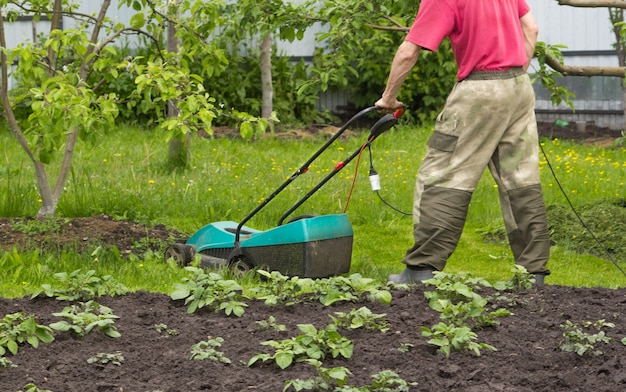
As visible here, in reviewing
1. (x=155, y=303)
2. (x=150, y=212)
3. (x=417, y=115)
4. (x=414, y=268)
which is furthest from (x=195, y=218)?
(x=417, y=115)

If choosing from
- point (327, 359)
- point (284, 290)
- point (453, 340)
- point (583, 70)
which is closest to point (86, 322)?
point (284, 290)

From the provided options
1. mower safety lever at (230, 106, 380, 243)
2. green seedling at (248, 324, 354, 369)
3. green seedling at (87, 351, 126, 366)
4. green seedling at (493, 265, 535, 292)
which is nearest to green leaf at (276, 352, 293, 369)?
green seedling at (248, 324, 354, 369)

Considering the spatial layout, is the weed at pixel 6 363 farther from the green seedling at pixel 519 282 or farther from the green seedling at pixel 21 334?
the green seedling at pixel 519 282

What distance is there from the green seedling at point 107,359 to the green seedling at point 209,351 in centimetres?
27

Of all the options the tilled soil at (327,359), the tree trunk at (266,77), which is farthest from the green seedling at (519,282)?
the tree trunk at (266,77)

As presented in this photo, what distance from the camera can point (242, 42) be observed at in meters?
13.5

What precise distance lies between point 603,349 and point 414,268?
1.82 meters

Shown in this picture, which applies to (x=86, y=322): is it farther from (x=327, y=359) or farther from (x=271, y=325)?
(x=327, y=359)

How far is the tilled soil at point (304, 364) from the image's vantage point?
11.6 ft

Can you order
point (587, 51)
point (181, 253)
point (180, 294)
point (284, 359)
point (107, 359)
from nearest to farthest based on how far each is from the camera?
1. point (284, 359)
2. point (107, 359)
3. point (180, 294)
4. point (181, 253)
5. point (587, 51)

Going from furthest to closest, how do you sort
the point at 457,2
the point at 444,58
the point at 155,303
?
the point at 444,58 → the point at 457,2 → the point at 155,303

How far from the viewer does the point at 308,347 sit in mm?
3805

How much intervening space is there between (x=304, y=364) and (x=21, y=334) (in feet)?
3.72

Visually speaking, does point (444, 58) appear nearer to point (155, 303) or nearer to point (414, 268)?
point (414, 268)
